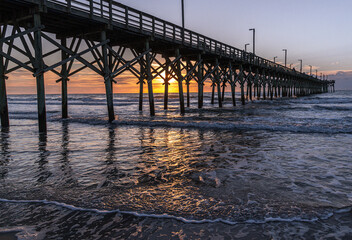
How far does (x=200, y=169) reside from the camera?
14.5 ft

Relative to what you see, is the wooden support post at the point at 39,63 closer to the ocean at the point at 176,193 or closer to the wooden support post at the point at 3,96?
the wooden support post at the point at 3,96

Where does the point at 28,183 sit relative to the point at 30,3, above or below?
below

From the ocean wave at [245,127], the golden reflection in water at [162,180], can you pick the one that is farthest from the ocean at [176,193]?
the ocean wave at [245,127]

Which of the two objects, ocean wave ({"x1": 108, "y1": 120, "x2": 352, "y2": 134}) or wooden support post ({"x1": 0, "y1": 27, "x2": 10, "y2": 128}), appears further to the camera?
wooden support post ({"x1": 0, "y1": 27, "x2": 10, "y2": 128})

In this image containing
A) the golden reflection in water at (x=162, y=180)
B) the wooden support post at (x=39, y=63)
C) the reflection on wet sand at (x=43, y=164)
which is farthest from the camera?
the wooden support post at (x=39, y=63)

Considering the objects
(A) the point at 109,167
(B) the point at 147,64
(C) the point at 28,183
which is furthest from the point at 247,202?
(B) the point at 147,64

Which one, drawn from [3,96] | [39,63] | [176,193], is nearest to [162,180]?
[176,193]

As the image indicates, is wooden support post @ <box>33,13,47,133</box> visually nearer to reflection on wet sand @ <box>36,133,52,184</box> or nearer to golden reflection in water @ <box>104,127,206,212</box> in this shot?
reflection on wet sand @ <box>36,133,52,184</box>

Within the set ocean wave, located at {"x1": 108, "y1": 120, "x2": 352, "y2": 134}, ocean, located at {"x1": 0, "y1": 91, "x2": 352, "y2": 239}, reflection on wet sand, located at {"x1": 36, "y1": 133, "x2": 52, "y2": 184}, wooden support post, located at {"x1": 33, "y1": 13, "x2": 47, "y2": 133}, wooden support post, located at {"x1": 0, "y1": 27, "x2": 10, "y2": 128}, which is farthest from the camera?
wooden support post, located at {"x1": 0, "y1": 27, "x2": 10, "y2": 128}

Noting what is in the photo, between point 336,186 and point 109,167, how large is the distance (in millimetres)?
3653

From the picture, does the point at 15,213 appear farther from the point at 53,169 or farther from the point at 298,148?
the point at 298,148

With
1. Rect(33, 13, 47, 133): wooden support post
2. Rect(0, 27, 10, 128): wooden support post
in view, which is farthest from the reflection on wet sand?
Rect(0, 27, 10, 128): wooden support post

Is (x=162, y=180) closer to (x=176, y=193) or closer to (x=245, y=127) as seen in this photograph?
(x=176, y=193)

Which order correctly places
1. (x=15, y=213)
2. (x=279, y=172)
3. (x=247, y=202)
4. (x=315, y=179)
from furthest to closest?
(x=279, y=172) < (x=315, y=179) < (x=247, y=202) < (x=15, y=213)
